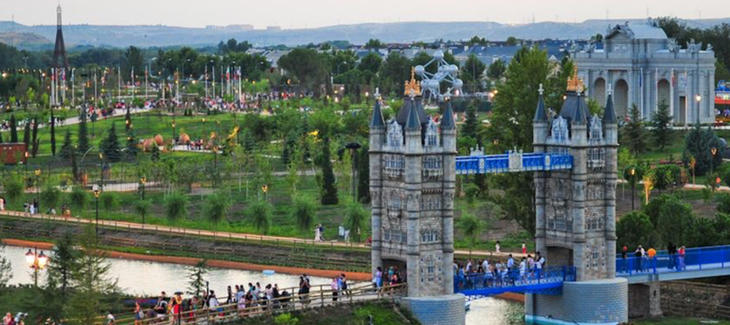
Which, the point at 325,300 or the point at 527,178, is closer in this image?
the point at 325,300

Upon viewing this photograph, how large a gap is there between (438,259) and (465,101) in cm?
11523

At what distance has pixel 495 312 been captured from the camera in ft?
226

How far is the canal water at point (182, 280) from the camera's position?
2689 inches

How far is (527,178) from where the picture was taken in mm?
77375

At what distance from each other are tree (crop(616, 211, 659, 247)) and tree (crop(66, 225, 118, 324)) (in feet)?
80.0

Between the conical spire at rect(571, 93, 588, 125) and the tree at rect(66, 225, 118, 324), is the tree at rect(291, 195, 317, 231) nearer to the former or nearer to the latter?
the conical spire at rect(571, 93, 588, 125)

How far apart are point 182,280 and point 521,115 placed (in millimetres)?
18433

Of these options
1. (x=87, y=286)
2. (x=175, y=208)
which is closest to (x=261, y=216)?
(x=175, y=208)

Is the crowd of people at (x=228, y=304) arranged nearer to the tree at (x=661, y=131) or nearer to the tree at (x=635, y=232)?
the tree at (x=635, y=232)

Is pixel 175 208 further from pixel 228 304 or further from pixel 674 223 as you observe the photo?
pixel 228 304

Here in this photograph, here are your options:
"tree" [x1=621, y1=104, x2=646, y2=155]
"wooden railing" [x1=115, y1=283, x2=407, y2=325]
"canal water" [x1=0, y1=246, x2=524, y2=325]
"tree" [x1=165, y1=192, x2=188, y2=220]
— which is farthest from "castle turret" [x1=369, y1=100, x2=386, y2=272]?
"tree" [x1=621, y1=104, x2=646, y2=155]

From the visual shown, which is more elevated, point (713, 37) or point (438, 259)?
point (713, 37)

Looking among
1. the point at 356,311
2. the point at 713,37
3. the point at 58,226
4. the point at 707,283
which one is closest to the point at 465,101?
the point at 713,37

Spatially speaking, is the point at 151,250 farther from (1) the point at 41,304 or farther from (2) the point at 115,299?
(1) the point at 41,304
